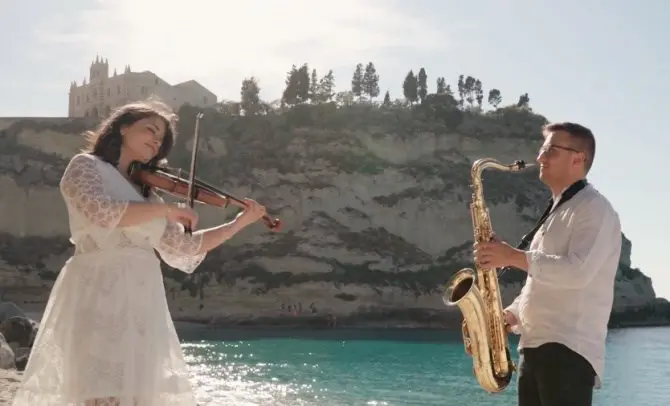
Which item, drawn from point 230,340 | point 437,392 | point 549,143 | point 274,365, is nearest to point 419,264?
point 230,340

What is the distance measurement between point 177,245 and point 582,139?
82.7 inches

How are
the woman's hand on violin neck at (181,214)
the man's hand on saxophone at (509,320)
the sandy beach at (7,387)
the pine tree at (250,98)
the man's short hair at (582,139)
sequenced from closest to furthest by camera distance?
the woman's hand on violin neck at (181,214), the man's short hair at (582,139), the man's hand on saxophone at (509,320), the sandy beach at (7,387), the pine tree at (250,98)

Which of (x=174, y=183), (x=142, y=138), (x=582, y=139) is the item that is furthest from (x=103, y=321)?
(x=582, y=139)

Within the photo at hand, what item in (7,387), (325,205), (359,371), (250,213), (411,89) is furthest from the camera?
(411,89)

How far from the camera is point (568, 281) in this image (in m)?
3.15

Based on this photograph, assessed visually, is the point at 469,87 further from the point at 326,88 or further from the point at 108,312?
the point at 108,312

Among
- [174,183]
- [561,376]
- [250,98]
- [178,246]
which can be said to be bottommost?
[561,376]

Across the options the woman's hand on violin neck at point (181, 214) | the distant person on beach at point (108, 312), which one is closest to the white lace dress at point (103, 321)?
the distant person on beach at point (108, 312)

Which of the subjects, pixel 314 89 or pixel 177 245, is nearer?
pixel 177 245

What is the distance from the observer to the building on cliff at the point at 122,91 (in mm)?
65625

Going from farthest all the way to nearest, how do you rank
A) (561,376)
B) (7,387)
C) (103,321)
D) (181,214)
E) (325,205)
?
(325,205) < (7,387) < (561,376) < (181,214) < (103,321)

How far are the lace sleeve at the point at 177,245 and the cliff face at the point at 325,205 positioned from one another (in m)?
42.0

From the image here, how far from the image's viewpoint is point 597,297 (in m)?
3.25

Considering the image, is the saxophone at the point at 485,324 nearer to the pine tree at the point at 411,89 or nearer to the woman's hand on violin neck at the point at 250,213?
the woman's hand on violin neck at the point at 250,213
